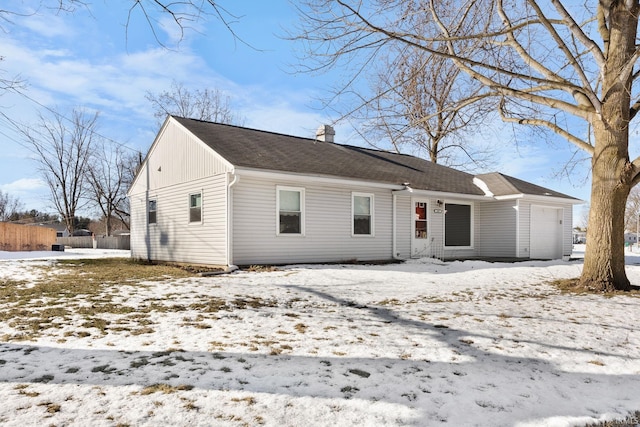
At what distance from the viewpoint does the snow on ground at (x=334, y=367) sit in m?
2.65

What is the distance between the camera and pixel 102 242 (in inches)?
1287

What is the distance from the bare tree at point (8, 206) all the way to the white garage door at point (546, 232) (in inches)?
2987

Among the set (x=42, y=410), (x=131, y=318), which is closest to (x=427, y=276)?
(x=131, y=318)

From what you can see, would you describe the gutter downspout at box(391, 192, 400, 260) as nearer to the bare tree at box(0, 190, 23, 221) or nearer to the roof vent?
the roof vent

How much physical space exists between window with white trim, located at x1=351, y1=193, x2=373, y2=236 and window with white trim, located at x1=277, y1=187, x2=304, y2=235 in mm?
1871

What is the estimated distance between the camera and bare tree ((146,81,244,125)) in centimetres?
3098

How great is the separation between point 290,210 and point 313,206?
2.35 feet

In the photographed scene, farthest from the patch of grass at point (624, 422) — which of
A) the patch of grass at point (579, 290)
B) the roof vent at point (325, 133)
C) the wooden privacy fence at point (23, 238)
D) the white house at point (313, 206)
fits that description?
the wooden privacy fence at point (23, 238)

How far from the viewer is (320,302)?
249 inches

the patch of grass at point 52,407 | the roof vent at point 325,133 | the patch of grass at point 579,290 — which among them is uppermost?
the roof vent at point 325,133

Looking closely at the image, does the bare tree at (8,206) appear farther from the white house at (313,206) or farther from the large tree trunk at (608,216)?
the large tree trunk at (608,216)

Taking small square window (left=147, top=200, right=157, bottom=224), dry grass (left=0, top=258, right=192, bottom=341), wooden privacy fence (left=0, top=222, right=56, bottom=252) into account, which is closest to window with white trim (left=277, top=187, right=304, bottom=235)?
dry grass (left=0, top=258, right=192, bottom=341)

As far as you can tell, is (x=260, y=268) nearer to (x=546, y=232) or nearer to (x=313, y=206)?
(x=313, y=206)

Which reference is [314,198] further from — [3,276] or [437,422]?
[437,422]
